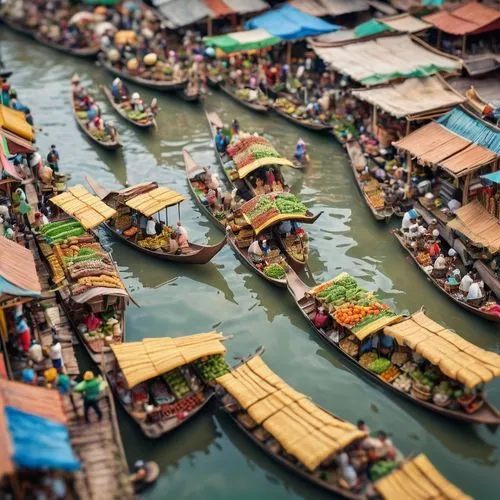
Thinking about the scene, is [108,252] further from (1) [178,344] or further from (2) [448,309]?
(2) [448,309]

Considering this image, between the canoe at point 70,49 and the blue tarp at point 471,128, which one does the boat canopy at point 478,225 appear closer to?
the blue tarp at point 471,128

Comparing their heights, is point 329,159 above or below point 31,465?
below

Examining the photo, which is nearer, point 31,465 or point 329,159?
point 31,465

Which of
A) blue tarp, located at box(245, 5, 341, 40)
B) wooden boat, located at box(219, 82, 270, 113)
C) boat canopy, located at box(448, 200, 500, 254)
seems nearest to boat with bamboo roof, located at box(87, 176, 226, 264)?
boat canopy, located at box(448, 200, 500, 254)

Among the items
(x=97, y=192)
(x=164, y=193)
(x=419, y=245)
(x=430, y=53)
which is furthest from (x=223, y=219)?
(x=430, y=53)

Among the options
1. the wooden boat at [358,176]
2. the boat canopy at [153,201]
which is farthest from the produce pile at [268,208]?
the wooden boat at [358,176]

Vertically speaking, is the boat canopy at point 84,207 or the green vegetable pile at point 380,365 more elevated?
the boat canopy at point 84,207
